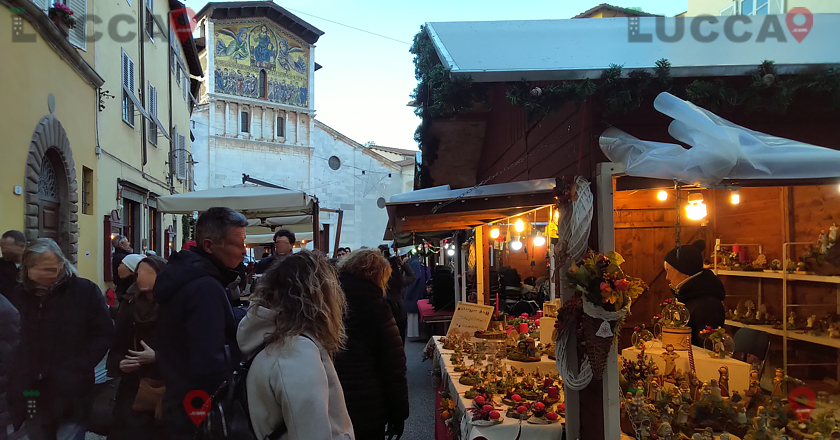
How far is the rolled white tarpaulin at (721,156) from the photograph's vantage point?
8.20 ft

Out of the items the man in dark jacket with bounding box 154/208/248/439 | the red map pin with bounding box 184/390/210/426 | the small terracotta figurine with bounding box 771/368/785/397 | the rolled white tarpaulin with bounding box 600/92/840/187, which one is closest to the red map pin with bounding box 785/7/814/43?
the rolled white tarpaulin with bounding box 600/92/840/187

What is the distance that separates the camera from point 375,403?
3.33 meters

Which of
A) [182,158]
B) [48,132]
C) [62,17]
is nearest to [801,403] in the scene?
[48,132]

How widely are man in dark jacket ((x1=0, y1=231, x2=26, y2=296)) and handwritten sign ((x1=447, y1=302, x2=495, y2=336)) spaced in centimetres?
423

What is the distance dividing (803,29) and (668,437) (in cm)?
298

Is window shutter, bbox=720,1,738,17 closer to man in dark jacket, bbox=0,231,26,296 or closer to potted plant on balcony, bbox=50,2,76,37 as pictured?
potted plant on balcony, bbox=50,2,76,37

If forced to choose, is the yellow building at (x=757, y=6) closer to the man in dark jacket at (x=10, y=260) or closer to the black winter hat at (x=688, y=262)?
the black winter hat at (x=688, y=262)

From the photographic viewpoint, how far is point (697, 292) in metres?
4.82

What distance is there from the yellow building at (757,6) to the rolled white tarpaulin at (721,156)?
23.4ft

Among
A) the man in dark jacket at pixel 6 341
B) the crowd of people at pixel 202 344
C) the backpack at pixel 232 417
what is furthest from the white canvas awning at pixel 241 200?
the backpack at pixel 232 417

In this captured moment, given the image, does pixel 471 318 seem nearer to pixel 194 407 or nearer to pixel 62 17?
pixel 194 407

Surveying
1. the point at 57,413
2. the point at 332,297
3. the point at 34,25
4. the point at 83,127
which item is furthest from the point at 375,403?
the point at 83,127

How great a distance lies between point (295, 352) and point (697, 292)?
4.16 metres

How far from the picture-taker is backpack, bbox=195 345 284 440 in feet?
6.40
